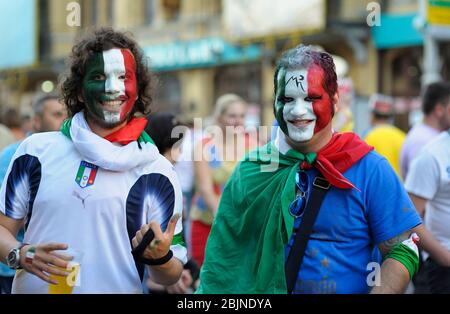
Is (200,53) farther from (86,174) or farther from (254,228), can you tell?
(86,174)

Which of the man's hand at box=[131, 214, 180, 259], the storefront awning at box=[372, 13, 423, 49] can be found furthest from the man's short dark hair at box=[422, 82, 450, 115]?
the storefront awning at box=[372, 13, 423, 49]

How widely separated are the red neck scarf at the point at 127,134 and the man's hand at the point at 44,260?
50 cm

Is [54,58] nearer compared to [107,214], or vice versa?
[107,214]

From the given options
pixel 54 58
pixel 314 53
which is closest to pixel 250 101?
pixel 54 58

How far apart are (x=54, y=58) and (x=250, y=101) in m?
9.38

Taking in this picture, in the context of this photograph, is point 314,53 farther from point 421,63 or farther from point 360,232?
point 421,63

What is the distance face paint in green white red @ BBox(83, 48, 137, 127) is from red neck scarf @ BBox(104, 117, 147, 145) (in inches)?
1.4

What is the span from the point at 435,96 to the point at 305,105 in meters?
3.02

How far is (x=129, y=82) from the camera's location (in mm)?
3244

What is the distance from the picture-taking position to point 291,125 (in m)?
3.24

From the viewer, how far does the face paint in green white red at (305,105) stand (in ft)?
10.5

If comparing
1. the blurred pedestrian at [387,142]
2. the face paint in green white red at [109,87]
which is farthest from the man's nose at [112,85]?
the blurred pedestrian at [387,142]
